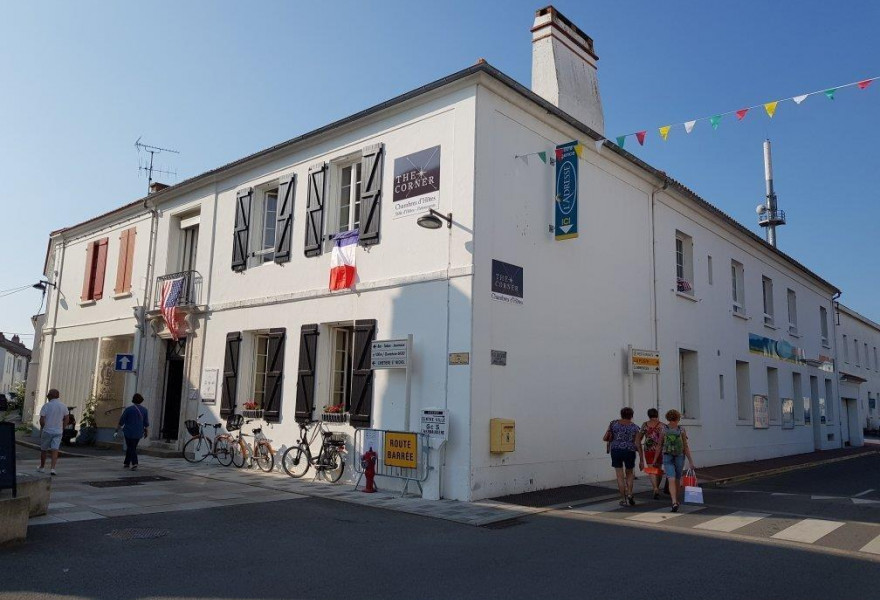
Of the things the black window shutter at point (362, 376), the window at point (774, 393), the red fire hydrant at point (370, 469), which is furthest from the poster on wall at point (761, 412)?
the red fire hydrant at point (370, 469)

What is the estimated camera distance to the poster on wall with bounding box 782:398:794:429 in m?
22.3

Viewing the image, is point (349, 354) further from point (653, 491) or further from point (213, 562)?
point (213, 562)

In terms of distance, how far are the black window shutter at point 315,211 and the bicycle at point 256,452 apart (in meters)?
3.95

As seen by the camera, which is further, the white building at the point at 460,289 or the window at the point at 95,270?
the window at the point at 95,270

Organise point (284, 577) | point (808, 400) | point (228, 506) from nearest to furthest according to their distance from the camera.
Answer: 1. point (284, 577)
2. point (228, 506)
3. point (808, 400)

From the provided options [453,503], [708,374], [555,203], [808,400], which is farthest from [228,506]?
[808,400]

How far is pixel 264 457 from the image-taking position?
46.1ft

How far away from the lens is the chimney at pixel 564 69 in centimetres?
1488

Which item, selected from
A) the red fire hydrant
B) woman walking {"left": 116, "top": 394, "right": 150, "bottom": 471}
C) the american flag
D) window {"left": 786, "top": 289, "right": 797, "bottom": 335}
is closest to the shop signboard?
the red fire hydrant

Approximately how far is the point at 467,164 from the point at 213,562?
725cm

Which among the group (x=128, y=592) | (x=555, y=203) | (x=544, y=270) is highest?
(x=555, y=203)

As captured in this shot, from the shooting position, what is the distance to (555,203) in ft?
42.0

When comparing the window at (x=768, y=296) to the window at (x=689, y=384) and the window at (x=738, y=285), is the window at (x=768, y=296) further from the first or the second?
the window at (x=689, y=384)

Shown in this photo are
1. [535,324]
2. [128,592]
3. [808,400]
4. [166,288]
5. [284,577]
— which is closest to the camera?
[128,592]
